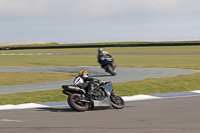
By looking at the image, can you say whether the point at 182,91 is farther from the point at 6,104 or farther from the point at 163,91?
the point at 6,104

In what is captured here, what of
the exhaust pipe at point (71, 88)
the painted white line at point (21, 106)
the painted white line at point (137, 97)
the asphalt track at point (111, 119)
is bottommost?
the painted white line at point (137, 97)

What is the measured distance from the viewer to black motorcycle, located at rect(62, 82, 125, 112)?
10466 millimetres

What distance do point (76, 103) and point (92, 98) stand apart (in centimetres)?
53

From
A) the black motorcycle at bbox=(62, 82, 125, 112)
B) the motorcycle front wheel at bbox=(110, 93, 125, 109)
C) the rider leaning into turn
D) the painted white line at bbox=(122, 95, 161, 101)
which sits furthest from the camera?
the painted white line at bbox=(122, 95, 161, 101)

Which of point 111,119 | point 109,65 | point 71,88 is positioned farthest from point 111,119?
point 109,65

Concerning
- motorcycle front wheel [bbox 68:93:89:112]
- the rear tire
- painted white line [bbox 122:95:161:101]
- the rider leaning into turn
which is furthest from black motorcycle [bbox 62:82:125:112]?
the rear tire

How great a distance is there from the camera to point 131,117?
938cm

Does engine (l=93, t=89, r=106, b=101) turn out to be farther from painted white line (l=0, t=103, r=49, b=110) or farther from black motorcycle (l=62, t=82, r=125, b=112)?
painted white line (l=0, t=103, r=49, b=110)

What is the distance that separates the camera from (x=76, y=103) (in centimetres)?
1054

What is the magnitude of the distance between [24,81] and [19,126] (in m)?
12.4

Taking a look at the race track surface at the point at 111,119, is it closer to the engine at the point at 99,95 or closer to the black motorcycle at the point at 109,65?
the engine at the point at 99,95

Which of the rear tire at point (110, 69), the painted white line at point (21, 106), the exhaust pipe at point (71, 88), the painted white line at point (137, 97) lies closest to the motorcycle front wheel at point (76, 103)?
the exhaust pipe at point (71, 88)

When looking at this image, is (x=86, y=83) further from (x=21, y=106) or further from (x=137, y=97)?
(x=137, y=97)

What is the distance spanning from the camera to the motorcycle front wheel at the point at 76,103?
33.9 ft
